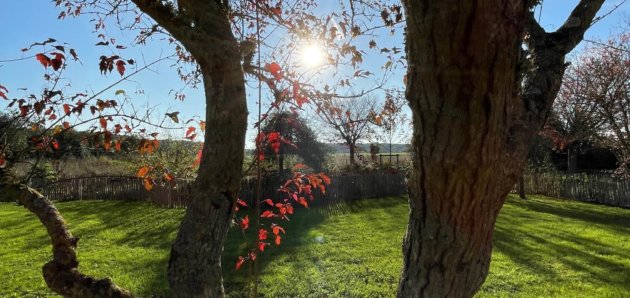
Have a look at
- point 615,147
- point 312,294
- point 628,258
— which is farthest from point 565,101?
point 312,294

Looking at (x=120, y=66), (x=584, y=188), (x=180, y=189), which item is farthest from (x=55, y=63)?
(x=584, y=188)

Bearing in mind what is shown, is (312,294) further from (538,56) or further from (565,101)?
(565,101)

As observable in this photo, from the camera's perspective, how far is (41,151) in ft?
7.79

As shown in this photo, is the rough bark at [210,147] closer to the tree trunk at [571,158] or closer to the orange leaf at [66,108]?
the orange leaf at [66,108]

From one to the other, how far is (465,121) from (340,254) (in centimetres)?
591

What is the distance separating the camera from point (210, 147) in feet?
5.72

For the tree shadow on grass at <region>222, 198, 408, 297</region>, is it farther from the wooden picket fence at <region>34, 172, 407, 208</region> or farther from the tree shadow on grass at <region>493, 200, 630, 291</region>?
the tree shadow on grass at <region>493, 200, 630, 291</region>

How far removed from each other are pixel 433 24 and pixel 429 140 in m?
0.32

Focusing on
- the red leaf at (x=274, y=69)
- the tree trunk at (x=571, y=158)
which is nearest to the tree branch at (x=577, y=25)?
the red leaf at (x=274, y=69)

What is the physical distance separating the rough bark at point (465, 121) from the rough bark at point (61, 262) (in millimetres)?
1172

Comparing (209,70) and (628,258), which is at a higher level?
(209,70)

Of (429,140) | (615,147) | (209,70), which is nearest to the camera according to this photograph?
(429,140)

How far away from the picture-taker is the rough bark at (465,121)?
3.12 feet

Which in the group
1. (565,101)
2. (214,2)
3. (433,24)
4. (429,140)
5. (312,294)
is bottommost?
(312,294)
